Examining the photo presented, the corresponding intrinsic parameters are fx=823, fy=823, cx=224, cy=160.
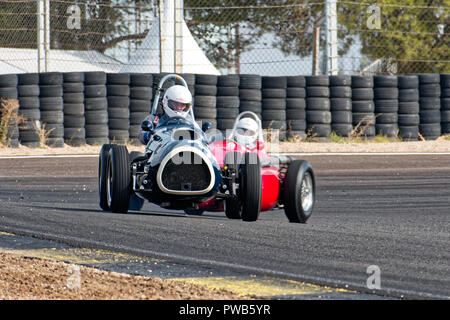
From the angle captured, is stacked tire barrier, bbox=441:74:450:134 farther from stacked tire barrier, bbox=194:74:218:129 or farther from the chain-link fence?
stacked tire barrier, bbox=194:74:218:129

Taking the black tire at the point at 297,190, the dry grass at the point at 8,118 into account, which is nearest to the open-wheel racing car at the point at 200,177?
the black tire at the point at 297,190

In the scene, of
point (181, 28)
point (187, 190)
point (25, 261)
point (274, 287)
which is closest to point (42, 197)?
point (187, 190)

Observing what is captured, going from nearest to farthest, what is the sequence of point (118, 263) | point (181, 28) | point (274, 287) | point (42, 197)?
point (274, 287)
point (118, 263)
point (42, 197)
point (181, 28)

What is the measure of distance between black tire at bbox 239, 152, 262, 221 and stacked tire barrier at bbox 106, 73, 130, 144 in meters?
8.35

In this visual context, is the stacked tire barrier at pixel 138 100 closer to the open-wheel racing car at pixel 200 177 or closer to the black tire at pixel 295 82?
the black tire at pixel 295 82

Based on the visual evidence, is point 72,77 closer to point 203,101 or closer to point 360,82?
point 203,101

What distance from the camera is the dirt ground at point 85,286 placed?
4758 millimetres

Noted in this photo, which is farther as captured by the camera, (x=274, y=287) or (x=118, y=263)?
(x=118, y=263)

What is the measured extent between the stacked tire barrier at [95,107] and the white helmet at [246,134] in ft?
24.7
